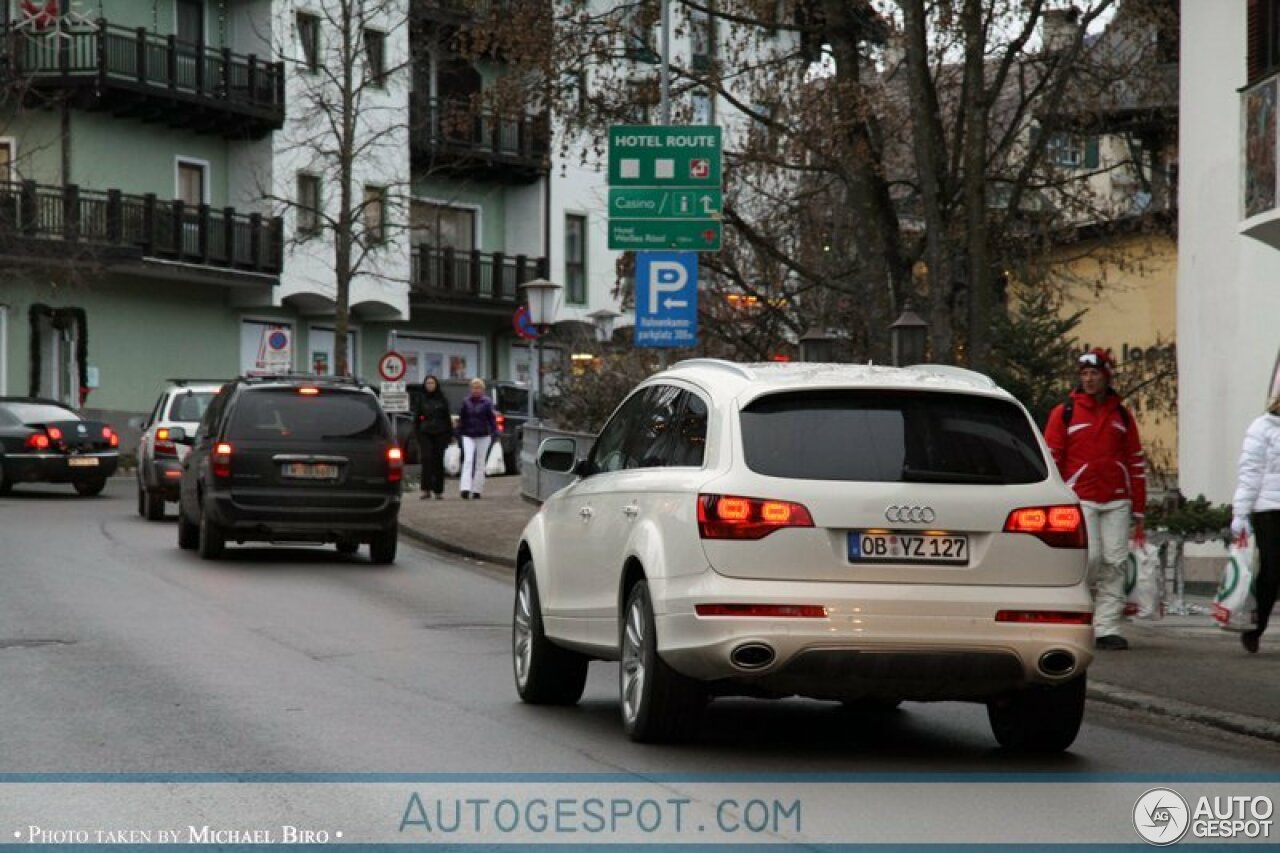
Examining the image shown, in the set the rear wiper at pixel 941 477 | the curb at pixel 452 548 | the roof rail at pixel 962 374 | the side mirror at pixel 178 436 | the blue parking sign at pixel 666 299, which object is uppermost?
the blue parking sign at pixel 666 299

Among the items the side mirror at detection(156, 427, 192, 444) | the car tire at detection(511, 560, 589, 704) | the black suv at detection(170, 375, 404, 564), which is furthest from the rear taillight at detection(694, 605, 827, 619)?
the side mirror at detection(156, 427, 192, 444)

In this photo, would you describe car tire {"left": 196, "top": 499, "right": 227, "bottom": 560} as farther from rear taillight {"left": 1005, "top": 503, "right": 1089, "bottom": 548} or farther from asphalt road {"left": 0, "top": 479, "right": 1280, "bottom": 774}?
rear taillight {"left": 1005, "top": 503, "right": 1089, "bottom": 548}

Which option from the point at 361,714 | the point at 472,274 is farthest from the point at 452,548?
the point at 472,274

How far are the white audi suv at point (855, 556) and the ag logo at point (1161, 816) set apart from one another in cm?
92

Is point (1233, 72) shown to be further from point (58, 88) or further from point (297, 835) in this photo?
point (58, 88)

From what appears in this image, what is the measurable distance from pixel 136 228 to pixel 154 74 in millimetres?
3334

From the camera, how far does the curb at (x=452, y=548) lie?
2464cm

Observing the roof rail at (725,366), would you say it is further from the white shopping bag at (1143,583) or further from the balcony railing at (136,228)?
the balcony railing at (136,228)

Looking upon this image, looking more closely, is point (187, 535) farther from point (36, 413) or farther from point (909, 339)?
point (36, 413)

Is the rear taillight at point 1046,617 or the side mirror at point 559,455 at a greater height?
the side mirror at point 559,455

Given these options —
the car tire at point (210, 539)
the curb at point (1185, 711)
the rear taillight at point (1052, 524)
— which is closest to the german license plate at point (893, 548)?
the rear taillight at point (1052, 524)

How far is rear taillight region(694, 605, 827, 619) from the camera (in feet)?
32.2

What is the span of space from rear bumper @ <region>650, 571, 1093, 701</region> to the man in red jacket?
5.21 m

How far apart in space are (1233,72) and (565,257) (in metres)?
41.6
